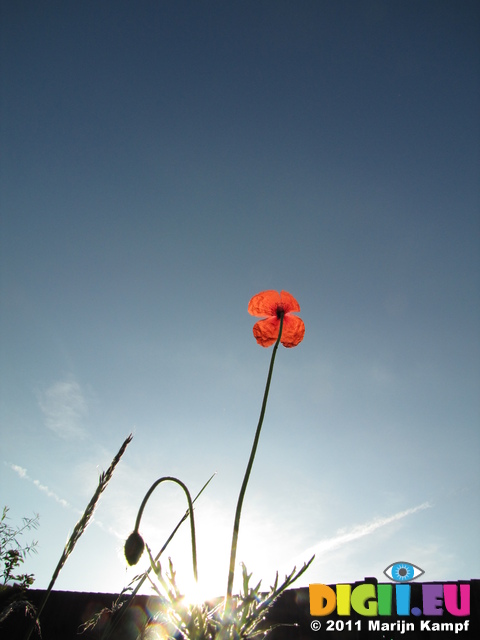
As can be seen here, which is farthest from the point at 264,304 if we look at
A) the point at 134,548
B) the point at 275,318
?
the point at 134,548

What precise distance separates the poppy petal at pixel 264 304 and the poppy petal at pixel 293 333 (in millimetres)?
81

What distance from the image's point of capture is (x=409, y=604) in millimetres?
8758

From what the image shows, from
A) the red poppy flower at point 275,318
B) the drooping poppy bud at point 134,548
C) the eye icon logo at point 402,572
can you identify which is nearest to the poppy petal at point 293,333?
the red poppy flower at point 275,318

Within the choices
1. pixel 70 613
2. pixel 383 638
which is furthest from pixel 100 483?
pixel 383 638

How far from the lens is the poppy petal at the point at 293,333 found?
1495 millimetres

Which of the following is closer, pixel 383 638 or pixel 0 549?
pixel 0 549

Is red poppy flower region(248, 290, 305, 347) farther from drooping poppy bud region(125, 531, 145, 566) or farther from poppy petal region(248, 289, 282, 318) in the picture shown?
drooping poppy bud region(125, 531, 145, 566)

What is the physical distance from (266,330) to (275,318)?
6cm

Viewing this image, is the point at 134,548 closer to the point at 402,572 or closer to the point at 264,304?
the point at 264,304

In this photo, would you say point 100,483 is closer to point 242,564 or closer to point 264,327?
point 242,564

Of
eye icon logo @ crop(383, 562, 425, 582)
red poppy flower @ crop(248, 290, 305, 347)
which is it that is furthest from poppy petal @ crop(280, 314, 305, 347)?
eye icon logo @ crop(383, 562, 425, 582)

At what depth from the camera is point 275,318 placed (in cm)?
153

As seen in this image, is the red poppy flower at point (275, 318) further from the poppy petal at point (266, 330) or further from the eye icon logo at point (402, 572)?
the eye icon logo at point (402, 572)

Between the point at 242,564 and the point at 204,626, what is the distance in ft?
0.51
